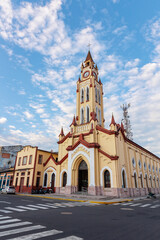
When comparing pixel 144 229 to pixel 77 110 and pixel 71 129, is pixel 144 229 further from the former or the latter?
pixel 77 110

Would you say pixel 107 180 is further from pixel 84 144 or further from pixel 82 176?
pixel 84 144

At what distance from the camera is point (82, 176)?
27.1m

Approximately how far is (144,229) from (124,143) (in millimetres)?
23085

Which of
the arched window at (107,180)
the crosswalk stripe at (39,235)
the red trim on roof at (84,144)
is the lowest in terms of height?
the crosswalk stripe at (39,235)

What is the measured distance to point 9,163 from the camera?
51.1 m

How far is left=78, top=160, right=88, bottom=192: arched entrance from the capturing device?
86.6 ft

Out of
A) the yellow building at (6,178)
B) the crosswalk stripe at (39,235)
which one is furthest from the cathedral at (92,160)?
the crosswalk stripe at (39,235)

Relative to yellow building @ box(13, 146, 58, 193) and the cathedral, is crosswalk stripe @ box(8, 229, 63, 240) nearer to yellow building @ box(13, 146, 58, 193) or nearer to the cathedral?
the cathedral

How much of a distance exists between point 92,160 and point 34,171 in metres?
13.6

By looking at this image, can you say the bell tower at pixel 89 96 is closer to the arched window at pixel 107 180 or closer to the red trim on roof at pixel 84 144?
the red trim on roof at pixel 84 144

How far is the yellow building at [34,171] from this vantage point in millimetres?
31445

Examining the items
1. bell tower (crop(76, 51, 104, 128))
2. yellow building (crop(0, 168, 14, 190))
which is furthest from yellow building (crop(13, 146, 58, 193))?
bell tower (crop(76, 51, 104, 128))

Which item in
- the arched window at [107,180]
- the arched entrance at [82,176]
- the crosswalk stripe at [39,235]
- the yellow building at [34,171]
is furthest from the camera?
the yellow building at [34,171]

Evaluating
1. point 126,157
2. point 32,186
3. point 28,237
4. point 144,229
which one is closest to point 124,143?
point 126,157
